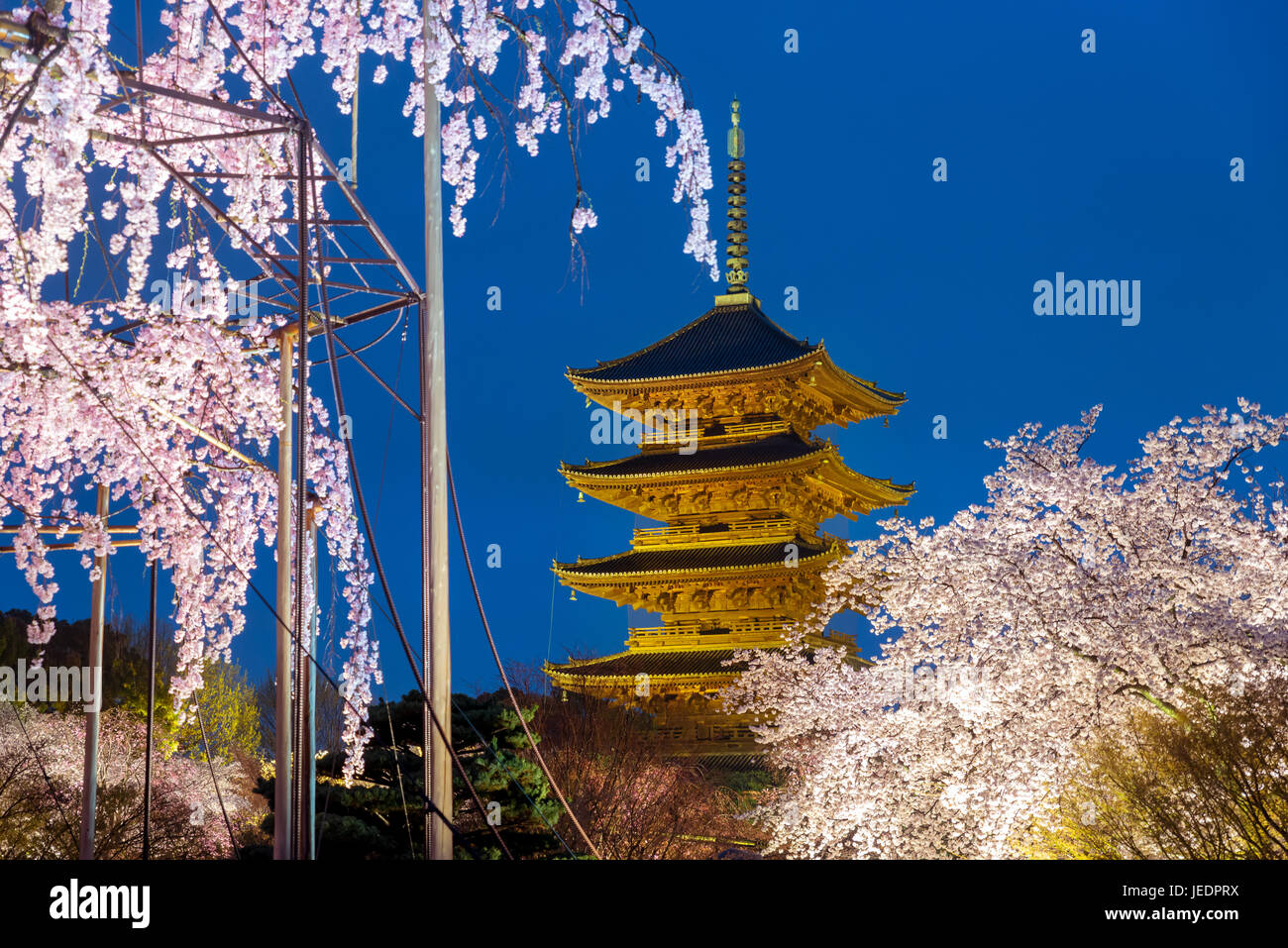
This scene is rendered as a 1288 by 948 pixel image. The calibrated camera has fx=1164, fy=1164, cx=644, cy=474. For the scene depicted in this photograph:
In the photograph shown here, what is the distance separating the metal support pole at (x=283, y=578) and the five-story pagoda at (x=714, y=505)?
706 inches

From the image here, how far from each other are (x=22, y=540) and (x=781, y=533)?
2151 cm

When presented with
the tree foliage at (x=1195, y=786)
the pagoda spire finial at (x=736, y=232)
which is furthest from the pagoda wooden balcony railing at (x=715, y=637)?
the tree foliage at (x=1195, y=786)

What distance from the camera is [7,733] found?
19.2m

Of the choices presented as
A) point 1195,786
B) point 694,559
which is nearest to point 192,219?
point 1195,786

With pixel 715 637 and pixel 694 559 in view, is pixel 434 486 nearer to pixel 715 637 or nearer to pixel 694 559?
pixel 694 559

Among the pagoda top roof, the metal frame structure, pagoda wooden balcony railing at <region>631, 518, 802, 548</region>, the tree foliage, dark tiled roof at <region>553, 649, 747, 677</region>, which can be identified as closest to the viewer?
the metal frame structure

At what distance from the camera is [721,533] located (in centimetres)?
2767

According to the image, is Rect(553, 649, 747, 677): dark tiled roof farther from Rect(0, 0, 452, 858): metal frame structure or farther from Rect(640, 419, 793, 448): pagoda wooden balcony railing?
Rect(0, 0, 452, 858): metal frame structure

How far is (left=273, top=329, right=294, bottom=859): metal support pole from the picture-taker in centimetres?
730

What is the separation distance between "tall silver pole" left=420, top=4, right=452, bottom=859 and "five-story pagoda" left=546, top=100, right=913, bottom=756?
2028 cm

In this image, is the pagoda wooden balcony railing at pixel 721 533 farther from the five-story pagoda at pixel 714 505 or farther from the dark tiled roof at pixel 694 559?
the dark tiled roof at pixel 694 559

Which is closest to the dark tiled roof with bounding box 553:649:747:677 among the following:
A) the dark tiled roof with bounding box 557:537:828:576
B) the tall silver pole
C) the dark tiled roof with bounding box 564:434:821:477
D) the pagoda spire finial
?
the dark tiled roof with bounding box 557:537:828:576
